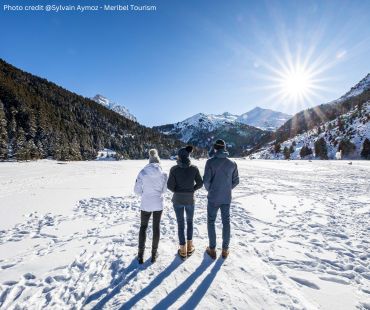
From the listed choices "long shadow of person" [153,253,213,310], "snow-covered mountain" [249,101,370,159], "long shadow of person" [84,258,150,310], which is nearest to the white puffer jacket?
"long shadow of person" [84,258,150,310]

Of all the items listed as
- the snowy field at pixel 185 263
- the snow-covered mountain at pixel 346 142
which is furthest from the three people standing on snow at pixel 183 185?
the snow-covered mountain at pixel 346 142

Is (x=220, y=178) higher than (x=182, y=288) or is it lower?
higher

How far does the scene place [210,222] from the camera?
624 cm

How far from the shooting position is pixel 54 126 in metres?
102

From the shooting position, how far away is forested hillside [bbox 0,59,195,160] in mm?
73062

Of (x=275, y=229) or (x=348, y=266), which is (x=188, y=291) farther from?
(x=275, y=229)

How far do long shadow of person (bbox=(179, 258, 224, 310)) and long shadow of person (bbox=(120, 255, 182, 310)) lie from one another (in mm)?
792

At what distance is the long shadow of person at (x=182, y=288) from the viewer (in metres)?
4.43

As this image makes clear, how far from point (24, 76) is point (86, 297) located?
653 feet

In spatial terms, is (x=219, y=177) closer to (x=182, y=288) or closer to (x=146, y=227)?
(x=146, y=227)

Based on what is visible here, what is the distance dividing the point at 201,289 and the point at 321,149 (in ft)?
285

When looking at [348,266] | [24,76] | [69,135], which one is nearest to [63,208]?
[348,266]

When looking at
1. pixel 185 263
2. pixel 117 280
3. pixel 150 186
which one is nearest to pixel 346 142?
pixel 185 263

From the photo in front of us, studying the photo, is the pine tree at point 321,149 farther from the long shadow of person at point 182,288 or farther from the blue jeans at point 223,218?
the long shadow of person at point 182,288
